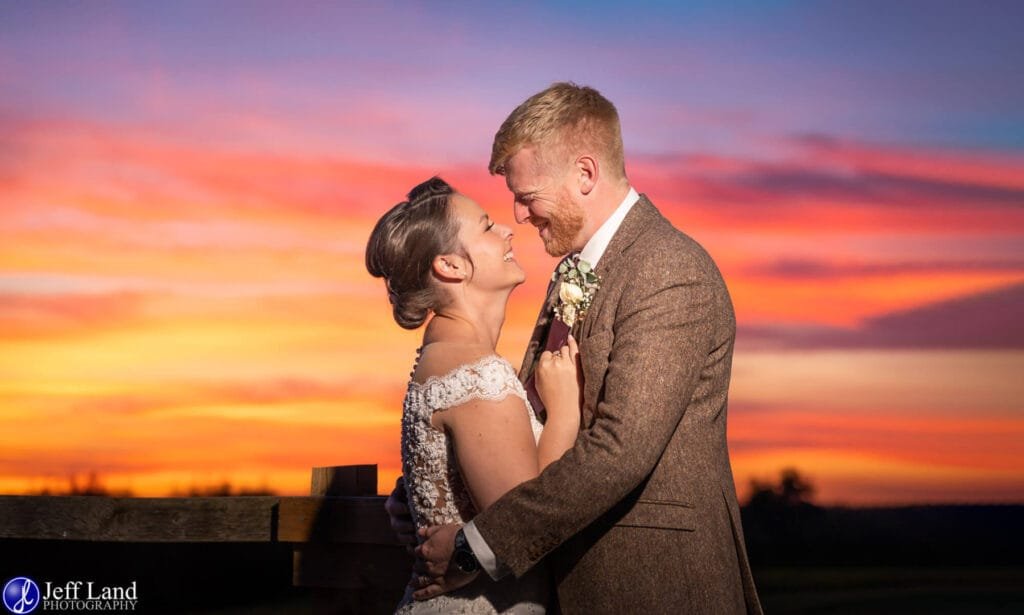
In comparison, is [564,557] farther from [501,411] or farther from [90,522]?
[90,522]

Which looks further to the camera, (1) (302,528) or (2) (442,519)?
(1) (302,528)

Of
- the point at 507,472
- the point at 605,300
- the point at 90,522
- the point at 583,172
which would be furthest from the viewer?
the point at 90,522

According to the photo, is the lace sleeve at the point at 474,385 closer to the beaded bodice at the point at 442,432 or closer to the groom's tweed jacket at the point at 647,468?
the beaded bodice at the point at 442,432

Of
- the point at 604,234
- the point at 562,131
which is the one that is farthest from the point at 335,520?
the point at 562,131

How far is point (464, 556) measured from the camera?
3.24 m

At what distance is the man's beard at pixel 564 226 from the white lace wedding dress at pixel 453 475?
577 mm

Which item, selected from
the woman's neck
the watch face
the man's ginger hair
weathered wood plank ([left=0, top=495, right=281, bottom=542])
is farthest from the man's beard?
weathered wood plank ([left=0, top=495, right=281, bottom=542])

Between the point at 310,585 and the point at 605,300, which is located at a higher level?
the point at 605,300

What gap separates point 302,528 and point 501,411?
219 cm

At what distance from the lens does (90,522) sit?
223 inches

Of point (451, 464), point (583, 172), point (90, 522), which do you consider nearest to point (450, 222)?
point (583, 172)

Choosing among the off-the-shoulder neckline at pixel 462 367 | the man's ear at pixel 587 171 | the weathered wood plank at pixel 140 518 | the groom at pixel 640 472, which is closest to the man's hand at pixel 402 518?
the groom at pixel 640 472

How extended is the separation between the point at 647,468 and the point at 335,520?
7.76ft

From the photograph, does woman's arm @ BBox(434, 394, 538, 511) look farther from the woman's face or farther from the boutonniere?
the woman's face
